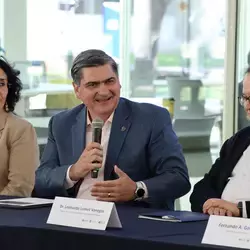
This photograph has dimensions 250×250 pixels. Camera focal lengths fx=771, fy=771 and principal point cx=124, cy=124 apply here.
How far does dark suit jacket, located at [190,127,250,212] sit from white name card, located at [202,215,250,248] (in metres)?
0.90

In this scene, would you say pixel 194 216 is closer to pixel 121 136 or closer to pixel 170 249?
Answer: pixel 170 249

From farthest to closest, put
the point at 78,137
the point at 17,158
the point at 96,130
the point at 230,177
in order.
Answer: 1. the point at 17,158
2. the point at 78,137
3. the point at 230,177
4. the point at 96,130

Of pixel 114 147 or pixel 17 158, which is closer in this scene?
pixel 114 147

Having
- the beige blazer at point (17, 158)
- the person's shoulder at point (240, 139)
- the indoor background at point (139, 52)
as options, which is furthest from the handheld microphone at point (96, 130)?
the indoor background at point (139, 52)

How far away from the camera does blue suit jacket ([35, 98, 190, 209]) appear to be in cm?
338

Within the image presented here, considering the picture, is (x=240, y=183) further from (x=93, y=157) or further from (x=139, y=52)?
(x=139, y=52)

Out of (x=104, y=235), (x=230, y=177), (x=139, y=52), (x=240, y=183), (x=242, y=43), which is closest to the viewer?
(x=104, y=235)

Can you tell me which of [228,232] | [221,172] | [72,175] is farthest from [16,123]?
[228,232]

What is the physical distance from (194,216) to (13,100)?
1.51m

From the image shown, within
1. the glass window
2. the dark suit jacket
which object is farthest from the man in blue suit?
the glass window

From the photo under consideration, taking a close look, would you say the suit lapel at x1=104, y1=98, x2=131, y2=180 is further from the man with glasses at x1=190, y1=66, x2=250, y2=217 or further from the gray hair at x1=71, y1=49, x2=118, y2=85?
the man with glasses at x1=190, y1=66, x2=250, y2=217

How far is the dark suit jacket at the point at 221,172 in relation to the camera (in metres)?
3.26

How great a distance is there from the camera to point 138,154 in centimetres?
341

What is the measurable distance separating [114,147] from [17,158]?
0.61 metres
